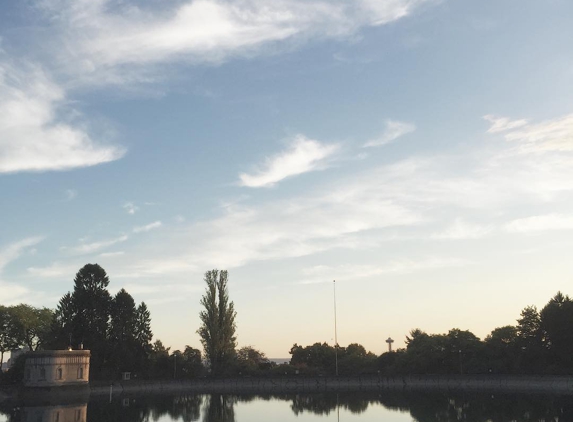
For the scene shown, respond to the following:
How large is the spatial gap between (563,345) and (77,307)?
5888 cm

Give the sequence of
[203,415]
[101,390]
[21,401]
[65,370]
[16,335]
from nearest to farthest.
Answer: [203,415], [21,401], [65,370], [101,390], [16,335]

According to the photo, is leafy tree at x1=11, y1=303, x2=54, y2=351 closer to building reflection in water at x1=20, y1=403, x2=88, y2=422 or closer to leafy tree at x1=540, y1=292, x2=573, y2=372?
building reflection in water at x1=20, y1=403, x2=88, y2=422

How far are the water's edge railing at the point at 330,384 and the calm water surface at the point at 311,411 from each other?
11.8 meters

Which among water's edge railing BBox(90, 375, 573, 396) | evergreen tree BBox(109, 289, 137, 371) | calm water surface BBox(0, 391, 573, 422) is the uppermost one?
evergreen tree BBox(109, 289, 137, 371)

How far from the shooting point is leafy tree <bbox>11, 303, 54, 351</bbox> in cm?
9306

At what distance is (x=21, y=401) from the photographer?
200ft

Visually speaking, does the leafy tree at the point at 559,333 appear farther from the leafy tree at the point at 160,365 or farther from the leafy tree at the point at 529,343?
the leafy tree at the point at 160,365

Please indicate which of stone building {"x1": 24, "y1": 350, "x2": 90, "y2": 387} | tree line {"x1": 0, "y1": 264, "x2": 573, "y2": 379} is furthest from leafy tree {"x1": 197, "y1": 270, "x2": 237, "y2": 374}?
stone building {"x1": 24, "y1": 350, "x2": 90, "y2": 387}

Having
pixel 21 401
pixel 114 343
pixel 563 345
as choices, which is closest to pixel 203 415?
pixel 21 401

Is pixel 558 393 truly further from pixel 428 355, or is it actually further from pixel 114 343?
pixel 114 343

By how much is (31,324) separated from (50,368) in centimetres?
3428

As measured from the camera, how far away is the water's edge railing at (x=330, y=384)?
229 feet

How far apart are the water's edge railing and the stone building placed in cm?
476

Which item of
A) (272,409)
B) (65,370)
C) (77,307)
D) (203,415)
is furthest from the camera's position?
(77,307)
